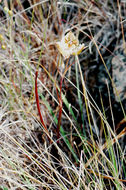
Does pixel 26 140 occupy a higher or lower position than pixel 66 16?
lower

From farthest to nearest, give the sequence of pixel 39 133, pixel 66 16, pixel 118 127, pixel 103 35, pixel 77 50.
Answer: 1. pixel 66 16
2. pixel 103 35
3. pixel 39 133
4. pixel 118 127
5. pixel 77 50

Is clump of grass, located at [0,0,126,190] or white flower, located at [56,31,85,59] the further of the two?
clump of grass, located at [0,0,126,190]

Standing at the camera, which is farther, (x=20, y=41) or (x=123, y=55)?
(x=20, y=41)

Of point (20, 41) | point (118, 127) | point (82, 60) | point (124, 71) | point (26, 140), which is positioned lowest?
point (118, 127)

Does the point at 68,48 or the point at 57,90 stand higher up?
the point at 68,48

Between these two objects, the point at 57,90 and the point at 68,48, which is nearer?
the point at 68,48

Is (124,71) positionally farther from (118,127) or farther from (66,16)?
(66,16)

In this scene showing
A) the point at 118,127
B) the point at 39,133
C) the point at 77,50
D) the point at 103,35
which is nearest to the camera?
the point at 77,50

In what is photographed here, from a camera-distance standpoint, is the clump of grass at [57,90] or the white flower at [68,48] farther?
the clump of grass at [57,90]

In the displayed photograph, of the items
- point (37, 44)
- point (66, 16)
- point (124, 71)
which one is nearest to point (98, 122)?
point (124, 71)
